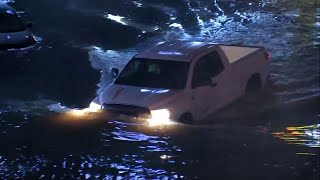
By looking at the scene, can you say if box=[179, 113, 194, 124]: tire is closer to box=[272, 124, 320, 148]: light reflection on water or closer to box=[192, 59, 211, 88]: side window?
box=[192, 59, 211, 88]: side window

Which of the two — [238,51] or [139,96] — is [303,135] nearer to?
[139,96]

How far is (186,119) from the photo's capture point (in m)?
11.8

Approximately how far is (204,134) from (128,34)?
52.6 ft

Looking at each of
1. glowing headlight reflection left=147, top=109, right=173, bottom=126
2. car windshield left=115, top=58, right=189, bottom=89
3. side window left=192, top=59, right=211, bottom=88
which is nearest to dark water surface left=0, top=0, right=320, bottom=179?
glowing headlight reflection left=147, top=109, right=173, bottom=126

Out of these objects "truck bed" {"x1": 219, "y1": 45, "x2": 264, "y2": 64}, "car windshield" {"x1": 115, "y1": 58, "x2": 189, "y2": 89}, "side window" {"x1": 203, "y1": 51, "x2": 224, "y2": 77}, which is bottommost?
"car windshield" {"x1": 115, "y1": 58, "x2": 189, "y2": 89}

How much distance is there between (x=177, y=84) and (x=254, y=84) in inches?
141

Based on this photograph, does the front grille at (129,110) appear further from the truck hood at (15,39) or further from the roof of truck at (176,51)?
the truck hood at (15,39)

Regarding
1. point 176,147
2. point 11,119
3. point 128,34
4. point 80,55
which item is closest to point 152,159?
point 176,147

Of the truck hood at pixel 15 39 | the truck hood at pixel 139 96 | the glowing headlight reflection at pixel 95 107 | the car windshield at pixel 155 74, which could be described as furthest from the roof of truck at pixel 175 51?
the truck hood at pixel 15 39

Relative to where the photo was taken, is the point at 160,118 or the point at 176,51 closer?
the point at 160,118

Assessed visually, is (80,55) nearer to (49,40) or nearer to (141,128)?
(49,40)

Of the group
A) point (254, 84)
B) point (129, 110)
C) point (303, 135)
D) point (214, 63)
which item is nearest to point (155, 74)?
point (129, 110)

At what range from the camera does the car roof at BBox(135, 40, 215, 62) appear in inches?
498

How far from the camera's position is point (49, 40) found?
79.5ft
